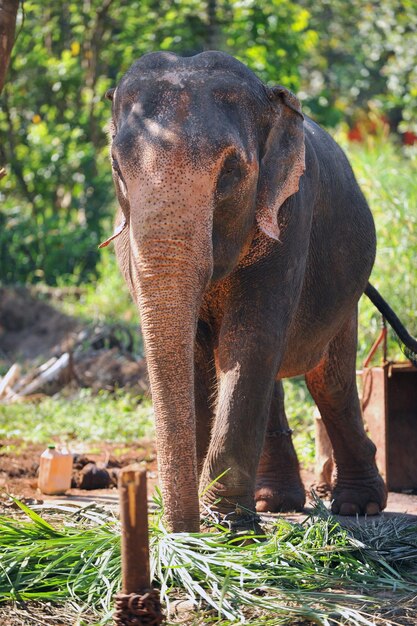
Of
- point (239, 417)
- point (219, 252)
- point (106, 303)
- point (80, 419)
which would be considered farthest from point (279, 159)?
point (106, 303)

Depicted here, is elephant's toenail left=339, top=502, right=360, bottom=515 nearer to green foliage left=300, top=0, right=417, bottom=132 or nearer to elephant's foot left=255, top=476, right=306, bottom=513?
elephant's foot left=255, top=476, right=306, bottom=513

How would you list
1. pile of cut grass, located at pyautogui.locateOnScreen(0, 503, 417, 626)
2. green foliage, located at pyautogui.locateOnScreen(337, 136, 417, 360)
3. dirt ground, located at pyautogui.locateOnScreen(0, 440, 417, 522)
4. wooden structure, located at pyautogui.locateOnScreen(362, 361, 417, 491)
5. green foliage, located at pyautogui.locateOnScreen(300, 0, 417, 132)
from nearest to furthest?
pile of cut grass, located at pyautogui.locateOnScreen(0, 503, 417, 626) < dirt ground, located at pyautogui.locateOnScreen(0, 440, 417, 522) < wooden structure, located at pyautogui.locateOnScreen(362, 361, 417, 491) < green foliage, located at pyautogui.locateOnScreen(337, 136, 417, 360) < green foliage, located at pyautogui.locateOnScreen(300, 0, 417, 132)

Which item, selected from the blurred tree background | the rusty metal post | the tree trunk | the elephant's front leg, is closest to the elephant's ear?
the elephant's front leg

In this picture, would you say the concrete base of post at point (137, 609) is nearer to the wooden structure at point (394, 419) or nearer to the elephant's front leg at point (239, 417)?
the elephant's front leg at point (239, 417)

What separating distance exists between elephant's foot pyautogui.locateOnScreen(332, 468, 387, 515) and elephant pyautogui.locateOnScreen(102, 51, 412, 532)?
2.58 ft

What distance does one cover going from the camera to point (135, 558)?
331 centimetres

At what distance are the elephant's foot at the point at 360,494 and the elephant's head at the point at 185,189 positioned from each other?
6.66ft

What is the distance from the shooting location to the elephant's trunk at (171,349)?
13.6ft

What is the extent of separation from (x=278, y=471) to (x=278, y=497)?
159mm

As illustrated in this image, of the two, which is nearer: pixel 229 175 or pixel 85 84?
pixel 229 175


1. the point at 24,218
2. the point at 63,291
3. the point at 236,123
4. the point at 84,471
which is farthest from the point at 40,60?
the point at 236,123

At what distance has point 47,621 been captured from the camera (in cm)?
382

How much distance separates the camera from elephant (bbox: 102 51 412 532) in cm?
420

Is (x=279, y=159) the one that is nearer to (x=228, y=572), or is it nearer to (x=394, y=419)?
(x=228, y=572)
